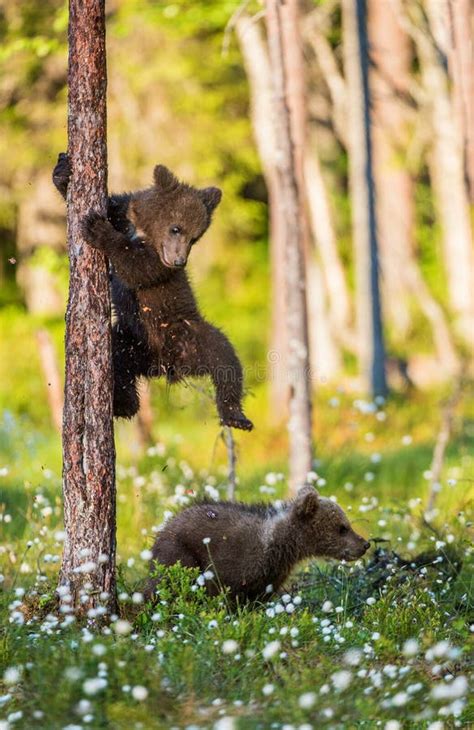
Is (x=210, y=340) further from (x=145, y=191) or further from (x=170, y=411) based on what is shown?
(x=170, y=411)

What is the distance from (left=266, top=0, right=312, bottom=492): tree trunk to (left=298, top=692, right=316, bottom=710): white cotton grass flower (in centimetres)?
453

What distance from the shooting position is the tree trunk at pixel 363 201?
1773cm

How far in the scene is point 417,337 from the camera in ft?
77.8

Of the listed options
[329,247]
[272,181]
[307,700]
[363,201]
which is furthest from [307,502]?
[329,247]

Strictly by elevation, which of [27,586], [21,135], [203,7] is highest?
[21,135]

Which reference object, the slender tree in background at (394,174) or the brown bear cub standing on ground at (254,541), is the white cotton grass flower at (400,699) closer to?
the brown bear cub standing on ground at (254,541)

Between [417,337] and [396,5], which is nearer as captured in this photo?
[396,5]

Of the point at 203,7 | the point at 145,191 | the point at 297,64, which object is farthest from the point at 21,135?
the point at 145,191

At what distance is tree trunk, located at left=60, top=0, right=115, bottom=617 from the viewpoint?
616 cm

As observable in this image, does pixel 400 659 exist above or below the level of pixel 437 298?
below

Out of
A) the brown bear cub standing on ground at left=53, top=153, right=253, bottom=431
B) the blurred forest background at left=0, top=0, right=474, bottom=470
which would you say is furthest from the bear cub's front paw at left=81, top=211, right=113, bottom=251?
the blurred forest background at left=0, top=0, right=474, bottom=470

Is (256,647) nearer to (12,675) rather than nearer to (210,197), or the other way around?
(12,675)

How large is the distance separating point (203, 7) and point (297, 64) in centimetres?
546

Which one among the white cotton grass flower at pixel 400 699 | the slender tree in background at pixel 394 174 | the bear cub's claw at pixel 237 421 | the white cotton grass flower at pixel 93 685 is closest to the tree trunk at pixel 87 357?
the bear cub's claw at pixel 237 421
